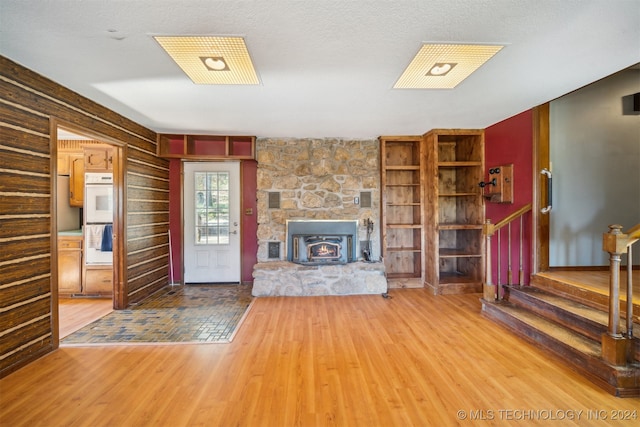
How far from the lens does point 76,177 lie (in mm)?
4176

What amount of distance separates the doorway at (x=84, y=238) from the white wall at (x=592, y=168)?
215 inches

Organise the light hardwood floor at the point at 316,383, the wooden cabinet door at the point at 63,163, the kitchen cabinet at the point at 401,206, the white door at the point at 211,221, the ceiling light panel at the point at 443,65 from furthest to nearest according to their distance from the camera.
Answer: the white door at the point at 211,221, the kitchen cabinet at the point at 401,206, the wooden cabinet door at the point at 63,163, the ceiling light panel at the point at 443,65, the light hardwood floor at the point at 316,383

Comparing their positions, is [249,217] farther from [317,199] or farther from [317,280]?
[317,280]

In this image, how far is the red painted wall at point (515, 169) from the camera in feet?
10.8

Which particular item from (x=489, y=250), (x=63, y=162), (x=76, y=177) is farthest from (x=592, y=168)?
(x=63, y=162)

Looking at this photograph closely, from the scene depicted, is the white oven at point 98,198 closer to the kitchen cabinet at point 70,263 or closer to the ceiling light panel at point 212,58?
the kitchen cabinet at point 70,263

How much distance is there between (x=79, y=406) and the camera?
1.79 metres

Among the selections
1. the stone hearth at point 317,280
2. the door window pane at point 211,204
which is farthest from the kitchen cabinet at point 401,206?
the door window pane at point 211,204

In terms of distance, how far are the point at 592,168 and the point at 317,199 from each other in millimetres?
3629

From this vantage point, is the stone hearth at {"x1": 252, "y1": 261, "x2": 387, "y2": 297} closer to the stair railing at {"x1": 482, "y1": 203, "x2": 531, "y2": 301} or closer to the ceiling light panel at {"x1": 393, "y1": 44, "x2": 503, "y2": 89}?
the stair railing at {"x1": 482, "y1": 203, "x2": 531, "y2": 301}

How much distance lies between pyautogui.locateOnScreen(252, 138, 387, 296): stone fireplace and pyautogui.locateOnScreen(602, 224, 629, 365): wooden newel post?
8.96 ft

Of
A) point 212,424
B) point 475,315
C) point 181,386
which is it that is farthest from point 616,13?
point 181,386

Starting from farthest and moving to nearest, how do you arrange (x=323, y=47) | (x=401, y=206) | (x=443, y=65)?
(x=401, y=206), (x=443, y=65), (x=323, y=47)

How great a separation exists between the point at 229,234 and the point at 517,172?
4.33 metres
